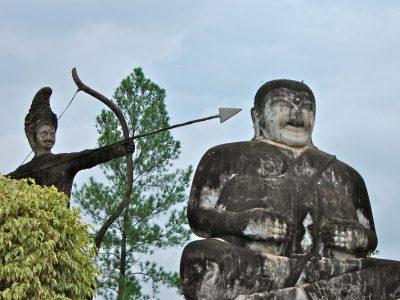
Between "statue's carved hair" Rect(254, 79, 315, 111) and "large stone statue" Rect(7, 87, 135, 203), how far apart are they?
1.54 metres

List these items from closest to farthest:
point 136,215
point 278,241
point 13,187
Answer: point 278,241 → point 13,187 → point 136,215

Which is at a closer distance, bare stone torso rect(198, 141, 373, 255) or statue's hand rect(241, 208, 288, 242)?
statue's hand rect(241, 208, 288, 242)

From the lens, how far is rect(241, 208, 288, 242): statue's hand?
9.22 metres

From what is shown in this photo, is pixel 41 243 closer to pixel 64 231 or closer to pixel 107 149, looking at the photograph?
pixel 64 231

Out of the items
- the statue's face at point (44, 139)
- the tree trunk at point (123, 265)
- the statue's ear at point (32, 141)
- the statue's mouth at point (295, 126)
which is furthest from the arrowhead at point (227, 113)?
the tree trunk at point (123, 265)

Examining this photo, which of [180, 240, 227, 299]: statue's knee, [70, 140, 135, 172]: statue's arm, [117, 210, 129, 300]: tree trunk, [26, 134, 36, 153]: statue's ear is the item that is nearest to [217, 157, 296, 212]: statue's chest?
[180, 240, 227, 299]: statue's knee

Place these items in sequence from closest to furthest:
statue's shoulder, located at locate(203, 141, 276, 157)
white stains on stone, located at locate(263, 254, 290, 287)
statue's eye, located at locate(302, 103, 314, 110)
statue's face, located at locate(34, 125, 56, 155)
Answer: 1. white stains on stone, located at locate(263, 254, 290, 287)
2. statue's shoulder, located at locate(203, 141, 276, 157)
3. statue's eye, located at locate(302, 103, 314, 110)
4. statue's face, located at locate(34, 125, 56, 155)

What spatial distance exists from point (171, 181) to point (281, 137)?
778 centimetres

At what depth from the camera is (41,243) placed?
33.8 feet

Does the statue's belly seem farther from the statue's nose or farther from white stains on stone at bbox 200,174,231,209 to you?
the statue's nose

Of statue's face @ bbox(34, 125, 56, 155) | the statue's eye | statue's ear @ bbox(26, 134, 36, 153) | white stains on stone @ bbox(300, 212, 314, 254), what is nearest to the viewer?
white stains on stone @ bbox(300, 212, 314, 254)

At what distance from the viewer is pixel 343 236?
9461mm

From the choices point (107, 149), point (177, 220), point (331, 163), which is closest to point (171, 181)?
point (177, 220)

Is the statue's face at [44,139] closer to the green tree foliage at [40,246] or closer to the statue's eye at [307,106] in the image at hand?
the green tree foliage at [40,246]
